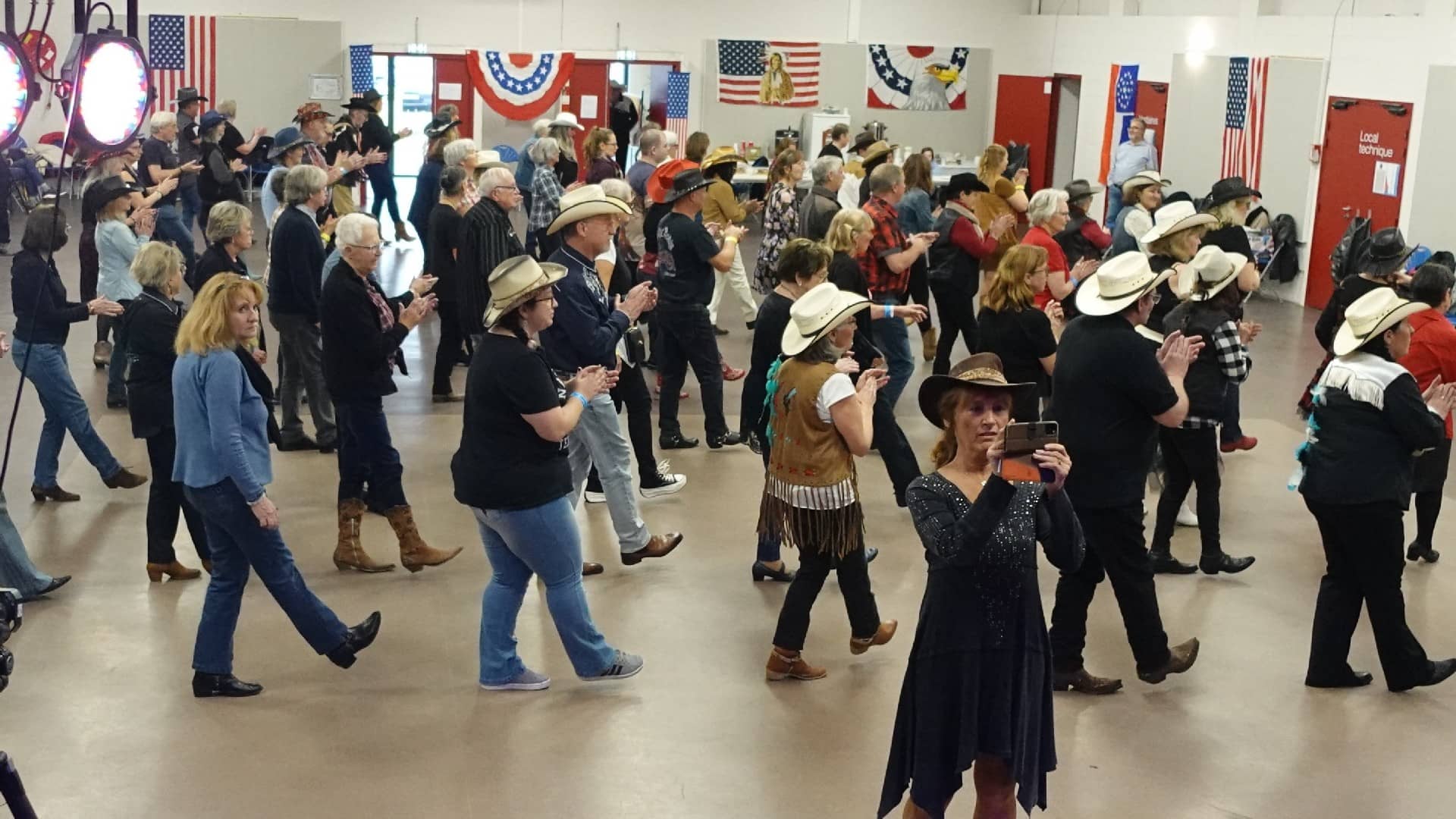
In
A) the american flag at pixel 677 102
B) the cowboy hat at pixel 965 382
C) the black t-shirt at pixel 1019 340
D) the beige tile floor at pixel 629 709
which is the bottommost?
Result: the beige tile floor at pixel 629 709

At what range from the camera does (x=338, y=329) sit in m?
6.20

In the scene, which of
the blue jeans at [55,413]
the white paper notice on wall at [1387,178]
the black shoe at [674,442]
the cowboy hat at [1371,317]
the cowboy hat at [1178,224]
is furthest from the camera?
the white paper notice on wall at [1387,178]

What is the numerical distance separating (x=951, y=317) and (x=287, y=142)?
4.84 metres

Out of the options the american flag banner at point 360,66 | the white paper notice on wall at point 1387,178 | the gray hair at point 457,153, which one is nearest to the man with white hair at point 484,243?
the gray hair at point 457,153

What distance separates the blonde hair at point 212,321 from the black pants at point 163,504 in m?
1.18

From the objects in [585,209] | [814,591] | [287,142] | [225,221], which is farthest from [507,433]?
[287,142]

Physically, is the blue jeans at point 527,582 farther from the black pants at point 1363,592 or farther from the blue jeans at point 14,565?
the black pants at point 1363,592

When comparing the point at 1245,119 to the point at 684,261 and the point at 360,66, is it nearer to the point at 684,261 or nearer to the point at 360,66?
the point at 684,261

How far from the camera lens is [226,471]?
193 inches

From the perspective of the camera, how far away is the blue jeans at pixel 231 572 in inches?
195

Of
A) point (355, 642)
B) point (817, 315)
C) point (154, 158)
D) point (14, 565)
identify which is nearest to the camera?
point (817, 315)

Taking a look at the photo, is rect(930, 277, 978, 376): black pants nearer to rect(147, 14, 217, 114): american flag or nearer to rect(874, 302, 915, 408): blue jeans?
rect(874, 302, 915, 408): blue jeans

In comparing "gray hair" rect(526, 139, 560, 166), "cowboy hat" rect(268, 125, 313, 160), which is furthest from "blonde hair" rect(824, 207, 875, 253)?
"cowboy hat" rect(268, 125, 313, 160)

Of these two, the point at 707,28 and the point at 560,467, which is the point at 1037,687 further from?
the point at 707,28
